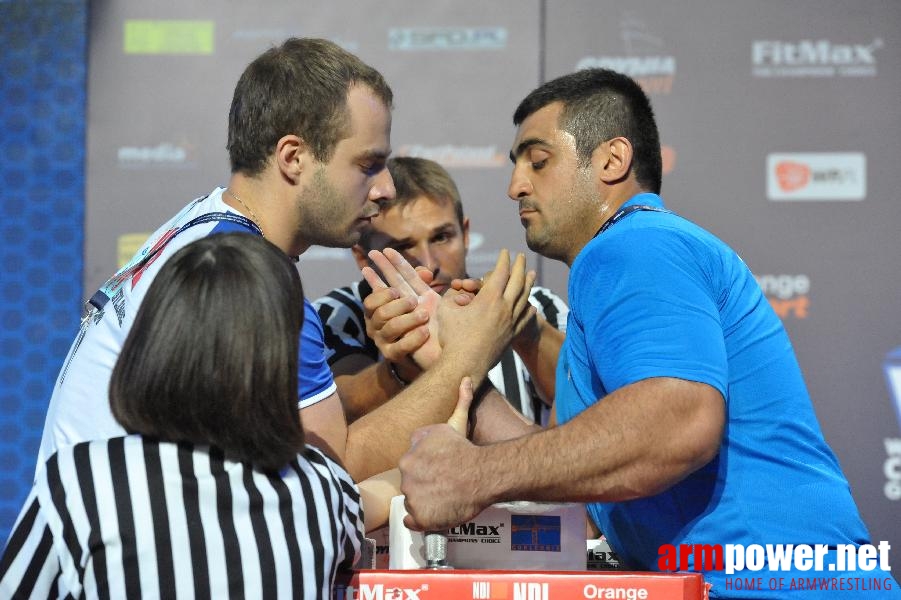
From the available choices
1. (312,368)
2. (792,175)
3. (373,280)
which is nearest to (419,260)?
(373,280)

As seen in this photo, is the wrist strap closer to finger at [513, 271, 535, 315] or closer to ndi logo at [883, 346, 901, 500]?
finger at [513, 271, 535, 315]

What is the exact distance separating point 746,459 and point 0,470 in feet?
13.0

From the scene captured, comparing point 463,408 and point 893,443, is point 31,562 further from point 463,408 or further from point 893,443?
point 893,443

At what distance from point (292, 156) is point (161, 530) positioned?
111cm

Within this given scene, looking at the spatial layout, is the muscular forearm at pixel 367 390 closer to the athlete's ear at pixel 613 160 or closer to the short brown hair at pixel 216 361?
the athlete's ear at pixel 613 160

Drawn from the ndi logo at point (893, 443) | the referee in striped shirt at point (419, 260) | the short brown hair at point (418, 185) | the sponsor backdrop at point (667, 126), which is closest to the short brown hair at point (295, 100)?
the referee in striped shirt at point (419, 260)

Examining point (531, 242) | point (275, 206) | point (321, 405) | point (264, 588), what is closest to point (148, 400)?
point (264, 588)

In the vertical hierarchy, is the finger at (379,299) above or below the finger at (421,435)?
above

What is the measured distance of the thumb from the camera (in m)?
2.03

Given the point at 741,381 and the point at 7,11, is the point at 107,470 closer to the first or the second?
the point at 741,381

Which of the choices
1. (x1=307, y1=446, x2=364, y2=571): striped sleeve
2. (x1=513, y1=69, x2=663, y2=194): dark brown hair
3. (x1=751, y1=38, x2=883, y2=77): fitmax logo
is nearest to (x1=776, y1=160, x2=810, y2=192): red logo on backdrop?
(x1=751, y1=38, x2=883, y2=77): fitmax logo

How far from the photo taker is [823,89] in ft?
14.8

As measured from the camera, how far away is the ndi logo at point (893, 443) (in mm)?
4355

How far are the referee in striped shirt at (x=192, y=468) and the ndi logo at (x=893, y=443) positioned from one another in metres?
3.58
